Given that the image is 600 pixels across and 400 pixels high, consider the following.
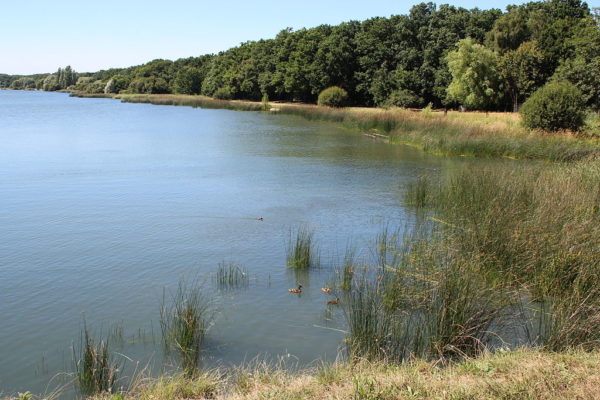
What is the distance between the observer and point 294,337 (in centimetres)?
588

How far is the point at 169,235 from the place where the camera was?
995 centimetres

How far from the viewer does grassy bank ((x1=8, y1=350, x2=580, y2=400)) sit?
3.81 metres

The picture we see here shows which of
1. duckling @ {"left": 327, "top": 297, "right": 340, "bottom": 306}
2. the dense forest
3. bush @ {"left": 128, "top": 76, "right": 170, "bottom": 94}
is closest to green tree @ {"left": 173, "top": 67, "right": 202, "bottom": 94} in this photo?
the dense forest

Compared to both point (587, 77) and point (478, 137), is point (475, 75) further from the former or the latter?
point (478, 137)

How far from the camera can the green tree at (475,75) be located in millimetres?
37656

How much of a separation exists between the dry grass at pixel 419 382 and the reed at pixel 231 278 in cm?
269

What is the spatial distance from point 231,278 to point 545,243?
13.0 ft

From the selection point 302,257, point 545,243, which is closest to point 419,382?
point 545,243

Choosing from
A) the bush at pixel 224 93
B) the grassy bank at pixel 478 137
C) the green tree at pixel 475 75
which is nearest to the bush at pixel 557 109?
the grassy bank at pixel 478 137

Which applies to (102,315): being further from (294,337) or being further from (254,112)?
(254,112)

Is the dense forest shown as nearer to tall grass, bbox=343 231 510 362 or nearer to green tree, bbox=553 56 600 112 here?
green tree, bbox=553 56 600 112

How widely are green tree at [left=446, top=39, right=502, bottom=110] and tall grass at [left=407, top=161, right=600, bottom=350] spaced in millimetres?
29705

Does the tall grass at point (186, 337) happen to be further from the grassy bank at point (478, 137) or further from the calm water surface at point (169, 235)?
the grassy bank at point (478, 137)

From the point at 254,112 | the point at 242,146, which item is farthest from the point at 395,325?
the point at 254,112
